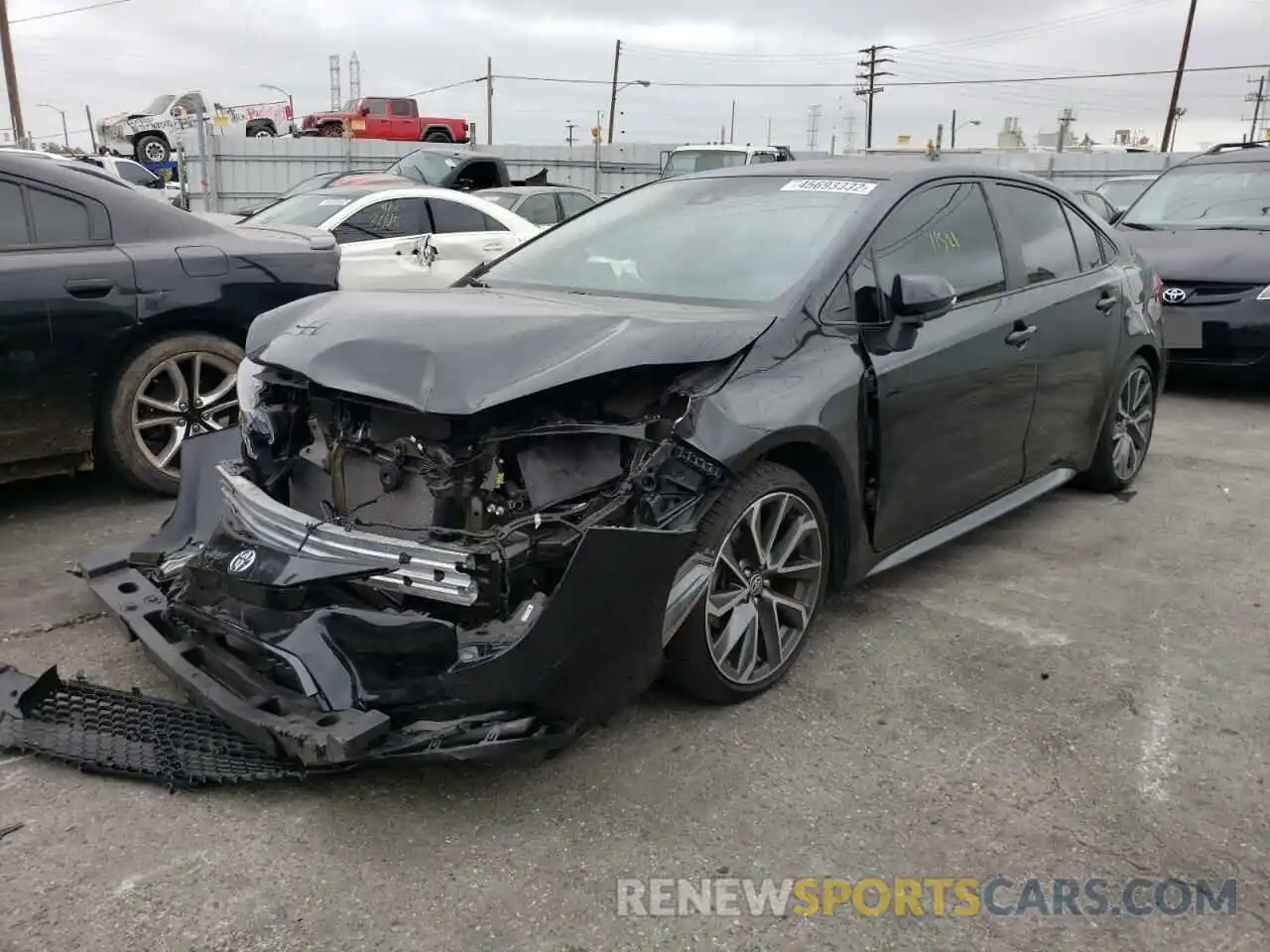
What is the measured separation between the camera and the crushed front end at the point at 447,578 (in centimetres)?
262

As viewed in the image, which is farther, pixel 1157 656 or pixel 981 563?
pixel 981 563

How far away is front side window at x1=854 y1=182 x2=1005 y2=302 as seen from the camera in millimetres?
3828

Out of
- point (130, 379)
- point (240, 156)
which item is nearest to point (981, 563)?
point (130, 379)

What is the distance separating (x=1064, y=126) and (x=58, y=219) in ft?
174

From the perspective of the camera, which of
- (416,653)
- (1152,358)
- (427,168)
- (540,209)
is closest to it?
(416,653)

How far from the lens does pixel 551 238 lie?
15.0ft

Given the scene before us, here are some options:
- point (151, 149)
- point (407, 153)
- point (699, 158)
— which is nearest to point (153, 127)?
point (151, 149)

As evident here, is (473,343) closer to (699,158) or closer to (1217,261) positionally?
(1217,261)

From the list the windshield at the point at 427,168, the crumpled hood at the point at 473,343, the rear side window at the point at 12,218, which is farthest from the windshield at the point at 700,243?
the windshield at the point at 427,168

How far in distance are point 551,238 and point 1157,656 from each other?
2.87 m

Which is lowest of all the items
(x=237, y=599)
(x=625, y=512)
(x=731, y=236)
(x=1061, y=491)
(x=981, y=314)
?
(x=1061, y=491)

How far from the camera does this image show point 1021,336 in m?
4.32

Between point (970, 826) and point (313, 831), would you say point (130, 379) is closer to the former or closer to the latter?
point (313, 831)

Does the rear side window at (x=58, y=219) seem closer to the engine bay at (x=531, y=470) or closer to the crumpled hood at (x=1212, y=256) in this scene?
the engine bay at (x=531, y=470)
